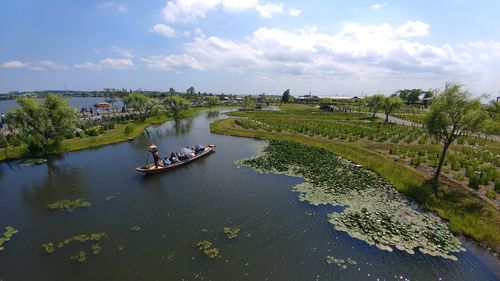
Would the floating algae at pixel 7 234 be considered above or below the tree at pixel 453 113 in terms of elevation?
below

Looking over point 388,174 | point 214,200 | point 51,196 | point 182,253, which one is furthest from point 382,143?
point 51,196

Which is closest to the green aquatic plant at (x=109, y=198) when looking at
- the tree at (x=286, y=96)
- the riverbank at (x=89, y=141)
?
the riverbank at (x=89, y=141)

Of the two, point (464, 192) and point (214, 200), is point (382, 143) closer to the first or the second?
point (464, 192)

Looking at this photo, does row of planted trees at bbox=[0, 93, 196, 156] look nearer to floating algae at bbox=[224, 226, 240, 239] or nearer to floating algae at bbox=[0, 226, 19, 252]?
floating algae at bbox=[0, 226, 19, 252]

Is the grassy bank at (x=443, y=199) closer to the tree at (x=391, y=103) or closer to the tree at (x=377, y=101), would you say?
the tree at (x=391, y=103)

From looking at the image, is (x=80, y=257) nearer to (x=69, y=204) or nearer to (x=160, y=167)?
(x=69, y=204)

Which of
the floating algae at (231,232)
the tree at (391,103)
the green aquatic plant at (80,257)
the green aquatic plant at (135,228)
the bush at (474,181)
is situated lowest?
the green aquatic plant at (80,257)

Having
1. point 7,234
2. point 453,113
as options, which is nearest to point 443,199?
point 453,113
